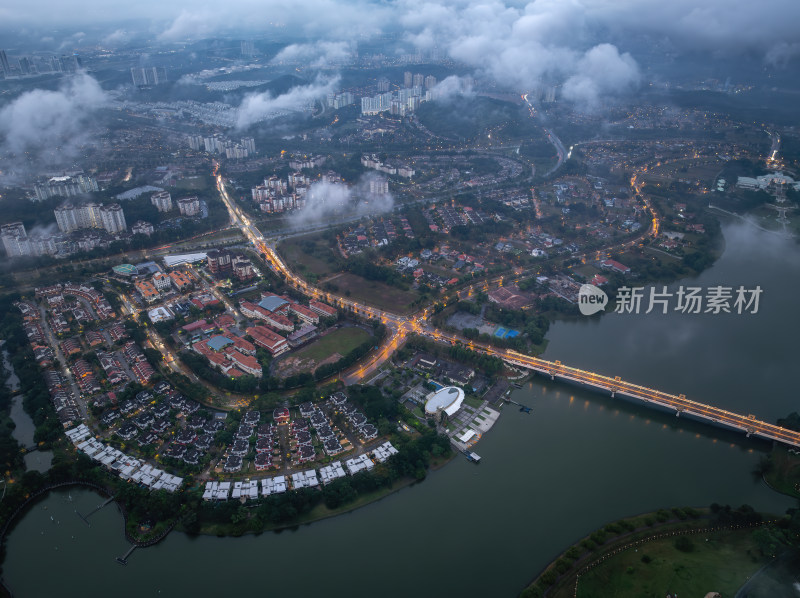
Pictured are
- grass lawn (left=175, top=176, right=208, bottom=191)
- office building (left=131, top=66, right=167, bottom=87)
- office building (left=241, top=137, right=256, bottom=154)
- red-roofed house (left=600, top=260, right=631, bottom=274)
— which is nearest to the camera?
red-roofed house (left=600, top=260, right=631, bottom=274)

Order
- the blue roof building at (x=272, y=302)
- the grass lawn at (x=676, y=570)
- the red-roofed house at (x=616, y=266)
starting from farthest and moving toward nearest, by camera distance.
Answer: the red-roofed house at (x=616, y=266) → the blue roof building at (x=272, y=302) → the grass lawn at (x=676, y=570)

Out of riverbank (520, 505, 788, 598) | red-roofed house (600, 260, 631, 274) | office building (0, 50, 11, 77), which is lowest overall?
riverbank (520, 505, 788, 598)

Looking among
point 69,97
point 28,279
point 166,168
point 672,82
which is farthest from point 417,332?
point 672,82

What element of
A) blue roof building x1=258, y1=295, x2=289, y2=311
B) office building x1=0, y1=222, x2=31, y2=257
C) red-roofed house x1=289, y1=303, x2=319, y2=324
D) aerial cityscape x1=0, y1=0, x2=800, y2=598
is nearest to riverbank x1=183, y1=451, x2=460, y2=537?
aerial cityscape x1=0, y1=0, x2=800, y2=598


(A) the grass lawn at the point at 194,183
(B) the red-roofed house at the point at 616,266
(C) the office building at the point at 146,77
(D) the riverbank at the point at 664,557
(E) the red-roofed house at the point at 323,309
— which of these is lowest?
(D) the riverbank at the point at 664,557

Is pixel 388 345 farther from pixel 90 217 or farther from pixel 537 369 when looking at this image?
pixel 90 217

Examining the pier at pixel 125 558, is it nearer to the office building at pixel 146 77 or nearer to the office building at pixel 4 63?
the office building at pixel 4 63

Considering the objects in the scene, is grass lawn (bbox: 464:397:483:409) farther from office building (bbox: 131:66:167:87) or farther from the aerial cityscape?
office building (bbox: 131:66:167:87)

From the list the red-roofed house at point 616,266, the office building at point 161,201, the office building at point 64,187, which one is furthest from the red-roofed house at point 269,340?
the office building at point 64,187
